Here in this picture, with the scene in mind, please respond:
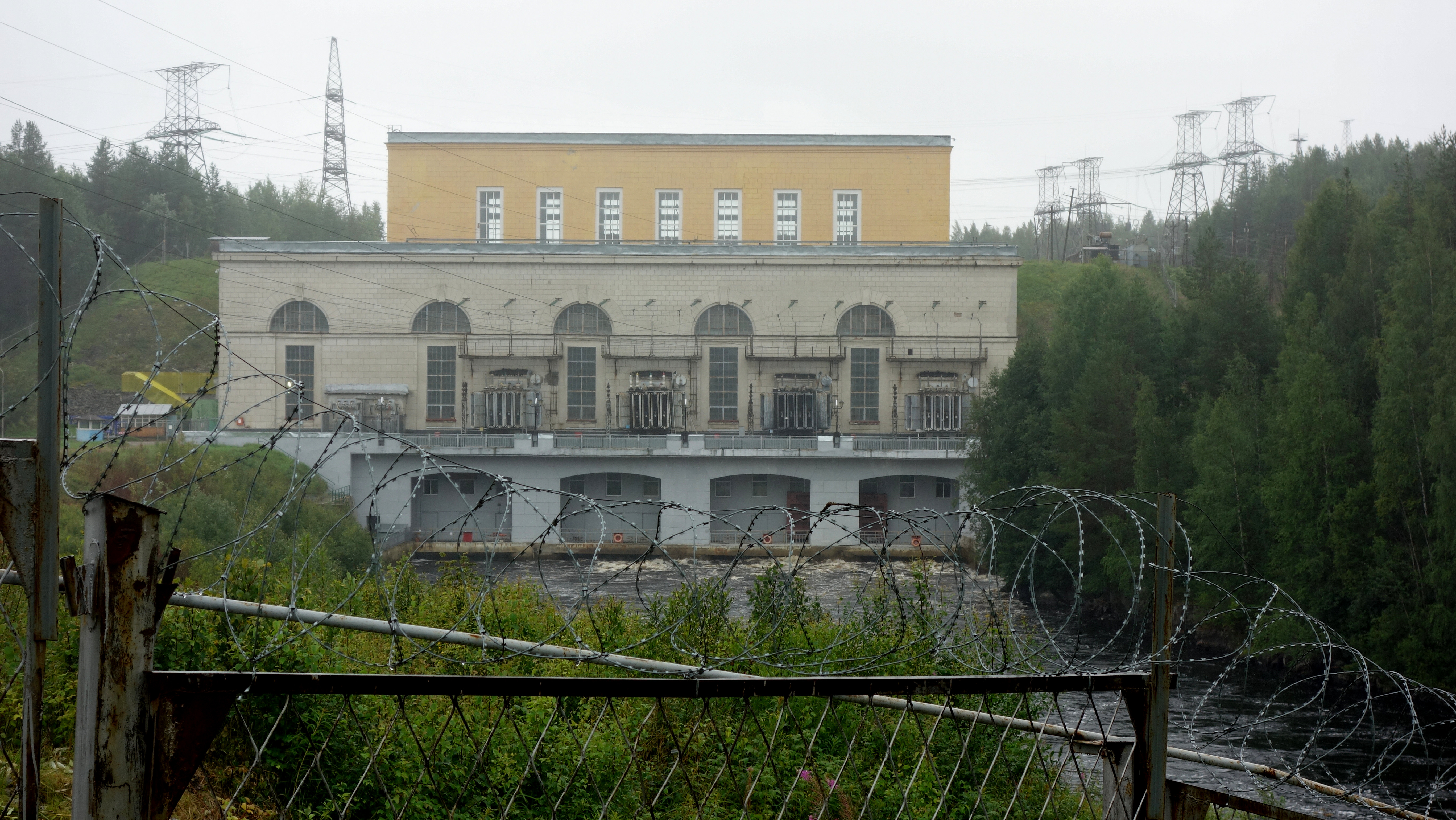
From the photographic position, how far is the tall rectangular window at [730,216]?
196 ft

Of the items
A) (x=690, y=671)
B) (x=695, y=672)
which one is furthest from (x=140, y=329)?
(x=695, y=672)

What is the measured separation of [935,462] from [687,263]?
15187 millimetres

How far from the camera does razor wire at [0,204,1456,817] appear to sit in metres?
5.14

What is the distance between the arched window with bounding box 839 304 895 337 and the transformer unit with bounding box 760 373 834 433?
8.62 ft

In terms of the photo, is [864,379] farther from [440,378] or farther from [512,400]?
[440,378]

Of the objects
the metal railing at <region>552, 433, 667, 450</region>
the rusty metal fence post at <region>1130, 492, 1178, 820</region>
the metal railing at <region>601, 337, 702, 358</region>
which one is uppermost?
the metal railing at <region>601, 337, 702, 358</region>

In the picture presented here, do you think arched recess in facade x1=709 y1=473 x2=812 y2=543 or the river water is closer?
the river water

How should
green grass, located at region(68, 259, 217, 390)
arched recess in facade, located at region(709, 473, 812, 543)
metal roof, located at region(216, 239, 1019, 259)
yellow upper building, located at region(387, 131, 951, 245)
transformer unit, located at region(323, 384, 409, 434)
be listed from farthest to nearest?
green grass, located at region(68, 259, 217, 390), yellow upper building, located at region(387, 131, 951, 245), metal roof, located at region(216, 239, 1019, 259), transformer unit, located at region(323, 384, 409, 434), arched recess in facade, located at region(709, 473, 812, 543)

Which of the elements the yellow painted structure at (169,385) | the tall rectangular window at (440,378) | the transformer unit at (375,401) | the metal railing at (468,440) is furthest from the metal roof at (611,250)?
the metal railing at (468,440)

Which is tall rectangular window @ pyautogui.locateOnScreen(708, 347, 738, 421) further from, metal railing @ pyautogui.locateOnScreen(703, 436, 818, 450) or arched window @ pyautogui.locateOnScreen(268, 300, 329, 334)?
arched window @ pyautogui.locateOnScreen(268, 300, 329, 334)

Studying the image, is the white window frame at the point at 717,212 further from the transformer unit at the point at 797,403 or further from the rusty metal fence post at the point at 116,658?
the rusty metal fence post at the point at 116,658

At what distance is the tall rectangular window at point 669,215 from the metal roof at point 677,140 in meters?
2.61

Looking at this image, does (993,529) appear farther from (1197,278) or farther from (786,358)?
(786,358)

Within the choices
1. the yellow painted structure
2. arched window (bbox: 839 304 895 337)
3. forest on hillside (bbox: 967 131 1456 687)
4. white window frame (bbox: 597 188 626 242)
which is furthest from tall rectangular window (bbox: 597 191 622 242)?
forest on hillside (bbox: 967 131 1456 687)
